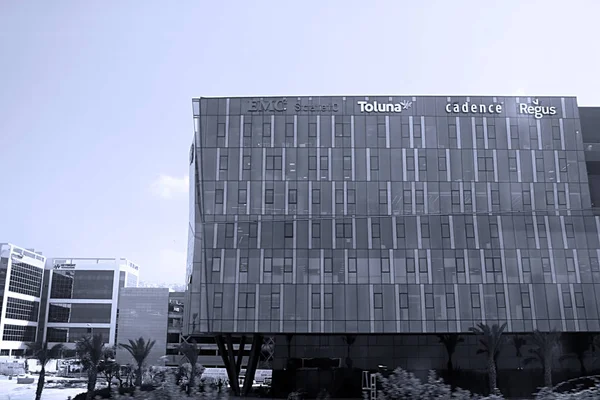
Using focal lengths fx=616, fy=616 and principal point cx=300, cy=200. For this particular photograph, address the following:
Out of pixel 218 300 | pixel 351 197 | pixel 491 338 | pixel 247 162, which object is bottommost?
pixel 491 338

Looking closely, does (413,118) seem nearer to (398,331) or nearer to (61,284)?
(398,331)

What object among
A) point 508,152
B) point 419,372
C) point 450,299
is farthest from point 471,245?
point 419,372

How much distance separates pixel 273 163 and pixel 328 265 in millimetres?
11631

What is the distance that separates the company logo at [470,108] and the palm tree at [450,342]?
23173 millimetres

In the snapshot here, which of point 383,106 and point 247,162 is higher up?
point 383,106

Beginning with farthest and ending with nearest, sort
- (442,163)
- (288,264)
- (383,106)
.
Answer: (383,106) → (442,163) → (288,264)

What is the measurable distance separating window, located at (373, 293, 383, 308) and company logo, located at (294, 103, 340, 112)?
1909cm

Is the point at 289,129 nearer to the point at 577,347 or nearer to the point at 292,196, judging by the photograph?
the point at 292,196

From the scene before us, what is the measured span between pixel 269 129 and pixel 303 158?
462 cm

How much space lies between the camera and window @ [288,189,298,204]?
60.7 meters

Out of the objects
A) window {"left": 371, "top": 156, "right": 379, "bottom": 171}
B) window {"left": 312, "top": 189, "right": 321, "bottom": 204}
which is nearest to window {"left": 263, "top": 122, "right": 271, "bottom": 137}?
window {"left": 312, "top": 189, "right": 321, "bottom": 204}

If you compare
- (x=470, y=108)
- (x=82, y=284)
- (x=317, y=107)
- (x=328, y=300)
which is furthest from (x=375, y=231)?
(x=82, y=284)

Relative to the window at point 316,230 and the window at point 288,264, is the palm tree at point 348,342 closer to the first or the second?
the window at point 288,264

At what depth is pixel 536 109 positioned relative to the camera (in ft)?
208
